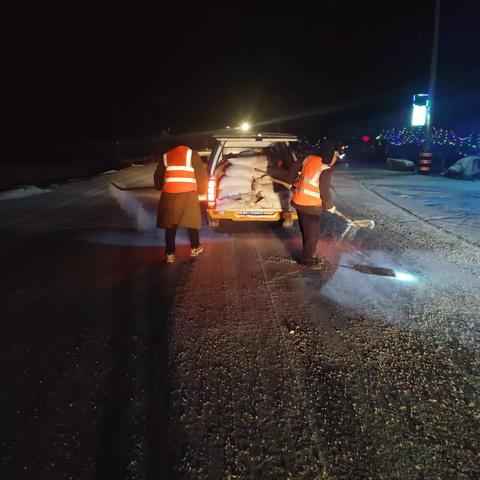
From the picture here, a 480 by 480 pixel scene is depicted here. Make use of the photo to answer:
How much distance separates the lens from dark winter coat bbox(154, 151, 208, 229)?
20.0 ft

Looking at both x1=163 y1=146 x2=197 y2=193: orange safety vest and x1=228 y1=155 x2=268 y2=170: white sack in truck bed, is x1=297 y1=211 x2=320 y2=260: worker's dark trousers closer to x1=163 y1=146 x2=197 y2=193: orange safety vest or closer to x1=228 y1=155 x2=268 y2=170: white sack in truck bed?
x1=163 y1=146 x2=197 y2=193: orange safety vest

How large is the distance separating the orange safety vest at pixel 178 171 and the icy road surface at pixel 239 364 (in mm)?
1057

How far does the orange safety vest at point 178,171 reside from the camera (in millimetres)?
5992

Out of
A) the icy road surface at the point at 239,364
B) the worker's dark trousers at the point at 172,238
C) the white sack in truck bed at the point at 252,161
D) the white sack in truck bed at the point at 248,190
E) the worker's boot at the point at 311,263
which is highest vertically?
the white sack in truck bed at the point at 252,161

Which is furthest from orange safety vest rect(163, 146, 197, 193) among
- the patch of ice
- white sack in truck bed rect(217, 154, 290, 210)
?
the patch of ice

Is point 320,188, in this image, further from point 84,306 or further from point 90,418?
point 90,418

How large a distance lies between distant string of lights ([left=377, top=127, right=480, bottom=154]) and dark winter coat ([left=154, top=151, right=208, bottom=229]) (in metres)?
21.8

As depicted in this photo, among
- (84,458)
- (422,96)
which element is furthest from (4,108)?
(84,458)

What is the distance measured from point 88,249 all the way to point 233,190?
2.71m

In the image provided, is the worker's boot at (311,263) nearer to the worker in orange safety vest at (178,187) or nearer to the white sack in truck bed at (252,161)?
the worker in orange safety vest at (178,187)

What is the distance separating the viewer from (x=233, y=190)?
8.17 m

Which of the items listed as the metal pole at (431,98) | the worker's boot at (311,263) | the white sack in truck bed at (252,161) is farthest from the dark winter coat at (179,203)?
the metal pole at (431,98)

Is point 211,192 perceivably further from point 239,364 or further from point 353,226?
point 239,364

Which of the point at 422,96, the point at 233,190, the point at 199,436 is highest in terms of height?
the point at 422,96
